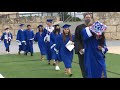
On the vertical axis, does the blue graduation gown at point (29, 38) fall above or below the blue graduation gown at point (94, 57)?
below

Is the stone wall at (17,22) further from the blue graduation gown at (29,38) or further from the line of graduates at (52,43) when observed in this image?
the blue graduation gown at (29,38)

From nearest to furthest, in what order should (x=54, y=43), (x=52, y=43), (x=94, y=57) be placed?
(x=94, y=57) < (x=54, y=43) < (x=52, y=43)

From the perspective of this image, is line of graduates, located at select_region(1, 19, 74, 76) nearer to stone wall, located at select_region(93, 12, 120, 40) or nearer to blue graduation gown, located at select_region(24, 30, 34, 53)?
blue graduation gown, located at select_region(24, 30, 34, 53)

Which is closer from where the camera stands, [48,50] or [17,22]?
[48,50]

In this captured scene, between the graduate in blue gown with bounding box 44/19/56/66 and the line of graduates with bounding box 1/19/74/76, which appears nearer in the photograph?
the line of graduates with bounding box 1/19/74/76

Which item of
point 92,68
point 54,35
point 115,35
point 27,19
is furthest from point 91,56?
point 27,19

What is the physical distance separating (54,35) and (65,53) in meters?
1.92

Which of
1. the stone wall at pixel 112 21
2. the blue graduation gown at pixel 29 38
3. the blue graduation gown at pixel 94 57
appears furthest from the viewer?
the stone wall at pixel 112 21

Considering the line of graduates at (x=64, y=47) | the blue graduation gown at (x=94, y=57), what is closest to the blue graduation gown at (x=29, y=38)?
the line of graduates at (x=64, y=47)

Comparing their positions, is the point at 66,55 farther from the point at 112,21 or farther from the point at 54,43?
the point at 112,21

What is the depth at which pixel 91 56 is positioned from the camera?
7555mm

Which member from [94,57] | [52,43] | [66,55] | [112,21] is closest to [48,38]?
[52,43]

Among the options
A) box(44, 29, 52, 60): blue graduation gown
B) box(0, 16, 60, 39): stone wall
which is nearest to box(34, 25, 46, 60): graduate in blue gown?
box(44, 29, 52, 60): blue graduation gown
